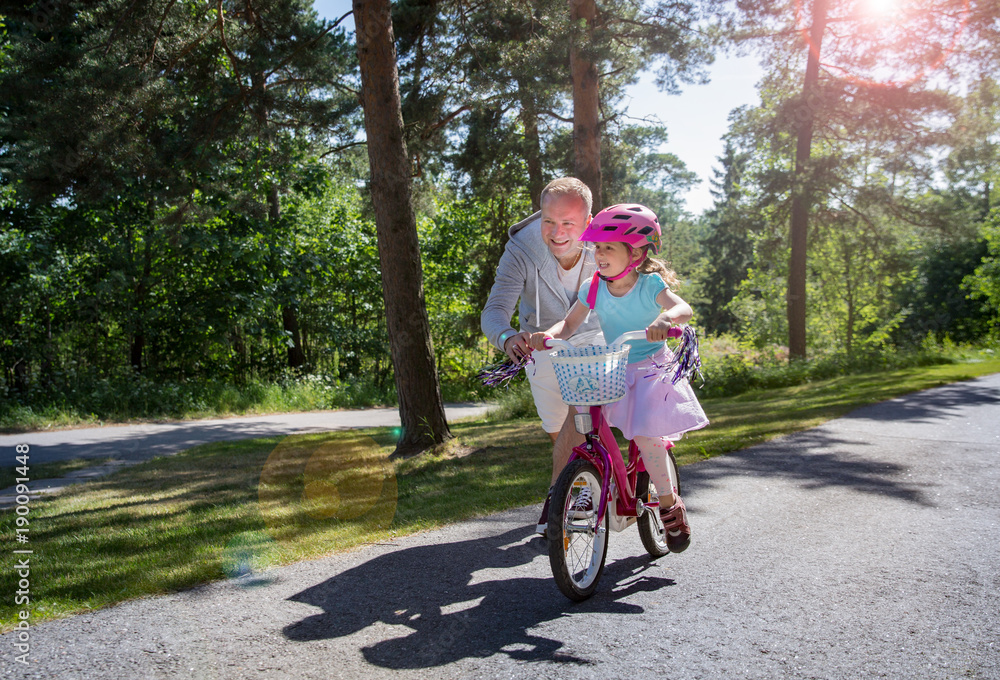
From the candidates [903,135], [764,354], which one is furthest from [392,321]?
[903,135]

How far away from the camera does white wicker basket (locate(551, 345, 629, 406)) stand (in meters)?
3.28

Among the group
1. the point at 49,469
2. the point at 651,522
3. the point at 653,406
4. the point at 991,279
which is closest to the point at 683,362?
the point at 653,406

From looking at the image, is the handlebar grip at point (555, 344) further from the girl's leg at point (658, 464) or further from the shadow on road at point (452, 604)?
the shadow on road at point (452, 604)

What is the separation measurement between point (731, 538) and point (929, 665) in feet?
5.39

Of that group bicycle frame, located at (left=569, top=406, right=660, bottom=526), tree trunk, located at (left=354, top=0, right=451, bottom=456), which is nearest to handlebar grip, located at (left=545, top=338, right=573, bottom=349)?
bicycle frame, located at (left=569, top=406, right=660, bottom=526)

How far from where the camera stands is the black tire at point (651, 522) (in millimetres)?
3812

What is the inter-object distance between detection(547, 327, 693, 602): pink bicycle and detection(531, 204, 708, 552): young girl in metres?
0.13

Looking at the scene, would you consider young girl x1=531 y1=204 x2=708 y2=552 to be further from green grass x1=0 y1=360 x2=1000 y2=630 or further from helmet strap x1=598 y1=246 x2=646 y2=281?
green grass x1=0 y1=360 x2=1000 y2=630

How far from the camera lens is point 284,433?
1179 cm

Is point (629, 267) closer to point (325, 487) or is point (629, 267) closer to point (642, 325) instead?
point (642, 325)

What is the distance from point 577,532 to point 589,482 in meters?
→ 0.25

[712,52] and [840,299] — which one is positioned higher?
[712,52]

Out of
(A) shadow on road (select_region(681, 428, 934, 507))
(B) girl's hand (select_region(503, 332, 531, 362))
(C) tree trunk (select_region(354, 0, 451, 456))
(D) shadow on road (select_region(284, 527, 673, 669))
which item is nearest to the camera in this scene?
(D) shadow on road (select_region(284, 527, 673, 669))

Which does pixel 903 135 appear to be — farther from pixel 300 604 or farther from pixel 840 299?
pixel 300 604
